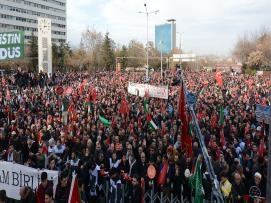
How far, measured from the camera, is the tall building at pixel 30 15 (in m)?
122

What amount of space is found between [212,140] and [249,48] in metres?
98.2

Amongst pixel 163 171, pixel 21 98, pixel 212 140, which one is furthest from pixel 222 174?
pixel 21 98

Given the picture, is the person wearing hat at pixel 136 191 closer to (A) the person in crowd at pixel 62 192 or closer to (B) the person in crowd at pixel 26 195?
(A) the person in crowd at pixel 62 192

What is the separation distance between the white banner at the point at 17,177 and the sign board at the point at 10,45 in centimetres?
301

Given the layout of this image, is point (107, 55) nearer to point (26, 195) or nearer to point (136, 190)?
point (136, 190)

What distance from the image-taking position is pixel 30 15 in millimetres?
132125

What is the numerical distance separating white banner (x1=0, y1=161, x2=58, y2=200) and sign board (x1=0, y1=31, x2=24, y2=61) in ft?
9.88

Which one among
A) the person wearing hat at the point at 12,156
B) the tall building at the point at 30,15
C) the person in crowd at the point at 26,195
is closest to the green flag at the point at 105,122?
the person wearing hat at the point at 12,156

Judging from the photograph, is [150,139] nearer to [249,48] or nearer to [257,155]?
[257,155]

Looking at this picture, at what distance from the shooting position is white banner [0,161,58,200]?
33.0 ft

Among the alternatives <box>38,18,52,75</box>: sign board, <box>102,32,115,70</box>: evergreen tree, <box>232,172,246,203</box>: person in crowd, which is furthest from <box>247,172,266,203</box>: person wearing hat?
<box>102,32,115,70</box>: evergreen tree

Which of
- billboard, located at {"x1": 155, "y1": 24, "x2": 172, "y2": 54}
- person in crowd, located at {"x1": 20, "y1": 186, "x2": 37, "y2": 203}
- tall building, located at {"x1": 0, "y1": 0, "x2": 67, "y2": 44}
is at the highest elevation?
tall building, located at {"x1": 0, "y1": 0, "x2": 67, "y2": 44}

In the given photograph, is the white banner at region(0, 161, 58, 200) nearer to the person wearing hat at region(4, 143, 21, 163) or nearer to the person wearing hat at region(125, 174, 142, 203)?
the person wearing hat at region(125, 174, 142, 203)

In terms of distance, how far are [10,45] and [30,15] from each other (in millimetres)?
125244
